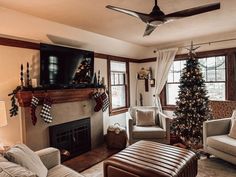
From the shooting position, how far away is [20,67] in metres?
3.18

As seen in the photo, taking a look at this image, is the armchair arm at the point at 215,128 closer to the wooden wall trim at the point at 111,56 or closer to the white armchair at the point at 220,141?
the white armchair at the point at 220,141

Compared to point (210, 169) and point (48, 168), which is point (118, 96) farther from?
point (48, 168)

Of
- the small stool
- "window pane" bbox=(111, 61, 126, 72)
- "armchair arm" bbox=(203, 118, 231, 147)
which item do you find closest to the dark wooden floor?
the small stool

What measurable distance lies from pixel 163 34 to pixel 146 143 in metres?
2.53

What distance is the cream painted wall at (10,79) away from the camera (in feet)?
9.71

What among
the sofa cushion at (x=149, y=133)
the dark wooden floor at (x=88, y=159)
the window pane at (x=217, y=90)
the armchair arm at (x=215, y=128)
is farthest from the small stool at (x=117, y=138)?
the window pane at (x=217, y=90)

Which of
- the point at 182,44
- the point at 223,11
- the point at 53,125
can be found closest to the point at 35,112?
the point at 53,125

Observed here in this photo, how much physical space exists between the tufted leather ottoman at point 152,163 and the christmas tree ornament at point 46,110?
4.56ft

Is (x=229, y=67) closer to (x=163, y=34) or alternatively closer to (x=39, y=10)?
(x=163, y=34)

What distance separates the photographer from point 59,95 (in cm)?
349

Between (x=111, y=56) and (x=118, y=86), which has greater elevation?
(x=111, y=56)

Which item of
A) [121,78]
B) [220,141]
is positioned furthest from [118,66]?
[220,141]

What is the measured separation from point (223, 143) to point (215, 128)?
483mm

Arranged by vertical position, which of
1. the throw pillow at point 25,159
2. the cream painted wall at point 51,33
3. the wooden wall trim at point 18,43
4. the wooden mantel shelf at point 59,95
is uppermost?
the cream painted wall at point 51,33
